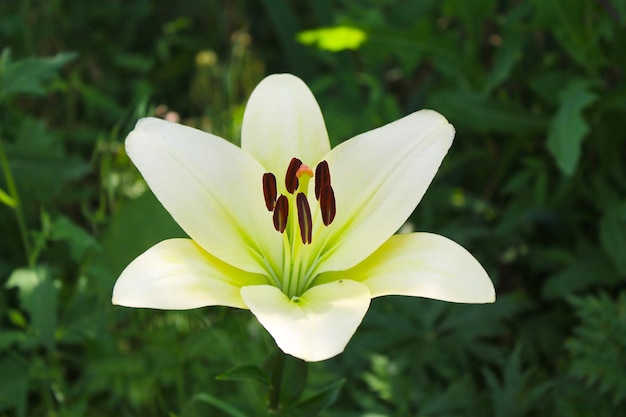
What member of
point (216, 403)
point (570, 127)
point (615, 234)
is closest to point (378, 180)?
point (216, 403)

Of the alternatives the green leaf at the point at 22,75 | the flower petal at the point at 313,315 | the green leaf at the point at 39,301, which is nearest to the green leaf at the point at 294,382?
the flower petal at the point at 313,315

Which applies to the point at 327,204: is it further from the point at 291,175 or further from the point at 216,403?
the point at 216,403

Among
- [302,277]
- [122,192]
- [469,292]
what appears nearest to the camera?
[469,292]

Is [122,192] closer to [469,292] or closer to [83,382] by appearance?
[83,382]

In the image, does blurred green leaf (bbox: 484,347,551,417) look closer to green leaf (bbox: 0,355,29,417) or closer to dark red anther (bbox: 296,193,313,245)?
dark red anther (bbox: 296,193,313,245)

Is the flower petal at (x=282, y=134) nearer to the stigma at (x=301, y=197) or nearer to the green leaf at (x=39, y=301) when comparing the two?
the stigma at (x=301, y=197)

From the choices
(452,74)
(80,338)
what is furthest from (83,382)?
(452,74)
